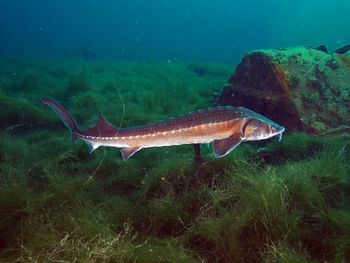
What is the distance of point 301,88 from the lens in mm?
6328

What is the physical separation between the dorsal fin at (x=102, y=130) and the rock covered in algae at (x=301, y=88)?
16.3 ft

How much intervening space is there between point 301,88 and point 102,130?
5.73m

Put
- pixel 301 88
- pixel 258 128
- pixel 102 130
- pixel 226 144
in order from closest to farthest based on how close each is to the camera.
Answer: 1. pixel 226 144
2. pixel 258 128
3. pixel 102 130
4. pixel 301 88

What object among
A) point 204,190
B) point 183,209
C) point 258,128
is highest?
point 258,128

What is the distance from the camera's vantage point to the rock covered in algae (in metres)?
5.99

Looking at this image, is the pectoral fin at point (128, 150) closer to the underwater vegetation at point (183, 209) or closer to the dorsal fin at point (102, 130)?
the dorsal fin at point (102, 130)

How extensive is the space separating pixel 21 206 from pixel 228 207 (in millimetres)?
3372

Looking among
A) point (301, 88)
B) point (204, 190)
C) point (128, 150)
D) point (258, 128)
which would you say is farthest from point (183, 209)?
point (301, 88)

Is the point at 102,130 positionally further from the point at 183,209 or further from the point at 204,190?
the point at 204,190

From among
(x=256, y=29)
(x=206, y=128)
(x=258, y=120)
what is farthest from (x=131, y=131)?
(x=256, y=29)

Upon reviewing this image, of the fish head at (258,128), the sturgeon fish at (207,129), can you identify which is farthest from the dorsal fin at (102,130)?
the fish head at (258,128)

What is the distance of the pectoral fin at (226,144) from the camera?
3.14 m

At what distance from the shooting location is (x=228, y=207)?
12.2 ft

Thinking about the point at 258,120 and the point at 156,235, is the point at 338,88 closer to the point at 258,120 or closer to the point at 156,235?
the point at 258,120
